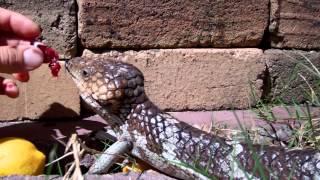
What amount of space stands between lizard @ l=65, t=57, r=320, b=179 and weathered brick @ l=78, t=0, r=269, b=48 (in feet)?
1.82

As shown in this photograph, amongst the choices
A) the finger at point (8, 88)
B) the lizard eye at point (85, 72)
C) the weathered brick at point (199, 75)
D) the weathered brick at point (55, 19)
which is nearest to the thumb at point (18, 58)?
the lizard eye at point (85, 72)

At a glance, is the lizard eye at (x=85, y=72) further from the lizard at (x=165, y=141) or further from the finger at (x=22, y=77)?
the finger at (x=22, y=77)

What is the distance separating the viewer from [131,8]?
11.7ft

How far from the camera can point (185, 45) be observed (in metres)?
3.74

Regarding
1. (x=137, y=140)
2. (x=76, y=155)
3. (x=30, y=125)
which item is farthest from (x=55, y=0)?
(x=76, y=155)

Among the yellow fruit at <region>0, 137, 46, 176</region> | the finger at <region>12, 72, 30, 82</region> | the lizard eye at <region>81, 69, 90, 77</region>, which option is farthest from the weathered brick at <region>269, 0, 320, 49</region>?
the yellow fruit at <region>0, 137, 46, 176</region>

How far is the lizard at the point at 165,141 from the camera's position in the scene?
2633 mm

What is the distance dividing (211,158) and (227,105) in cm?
121

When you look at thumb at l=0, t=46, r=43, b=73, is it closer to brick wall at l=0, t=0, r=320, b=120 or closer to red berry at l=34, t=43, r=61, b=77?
red berry at l=34, t=43, r=61, b=77

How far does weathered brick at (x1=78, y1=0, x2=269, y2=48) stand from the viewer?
3561mm

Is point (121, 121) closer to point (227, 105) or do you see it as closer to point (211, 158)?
point (211, 158)

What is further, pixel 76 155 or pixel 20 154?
pixel 20 154

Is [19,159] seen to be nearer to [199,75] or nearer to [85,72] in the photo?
[85,72]

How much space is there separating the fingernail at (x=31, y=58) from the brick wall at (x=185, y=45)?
0.84 m
